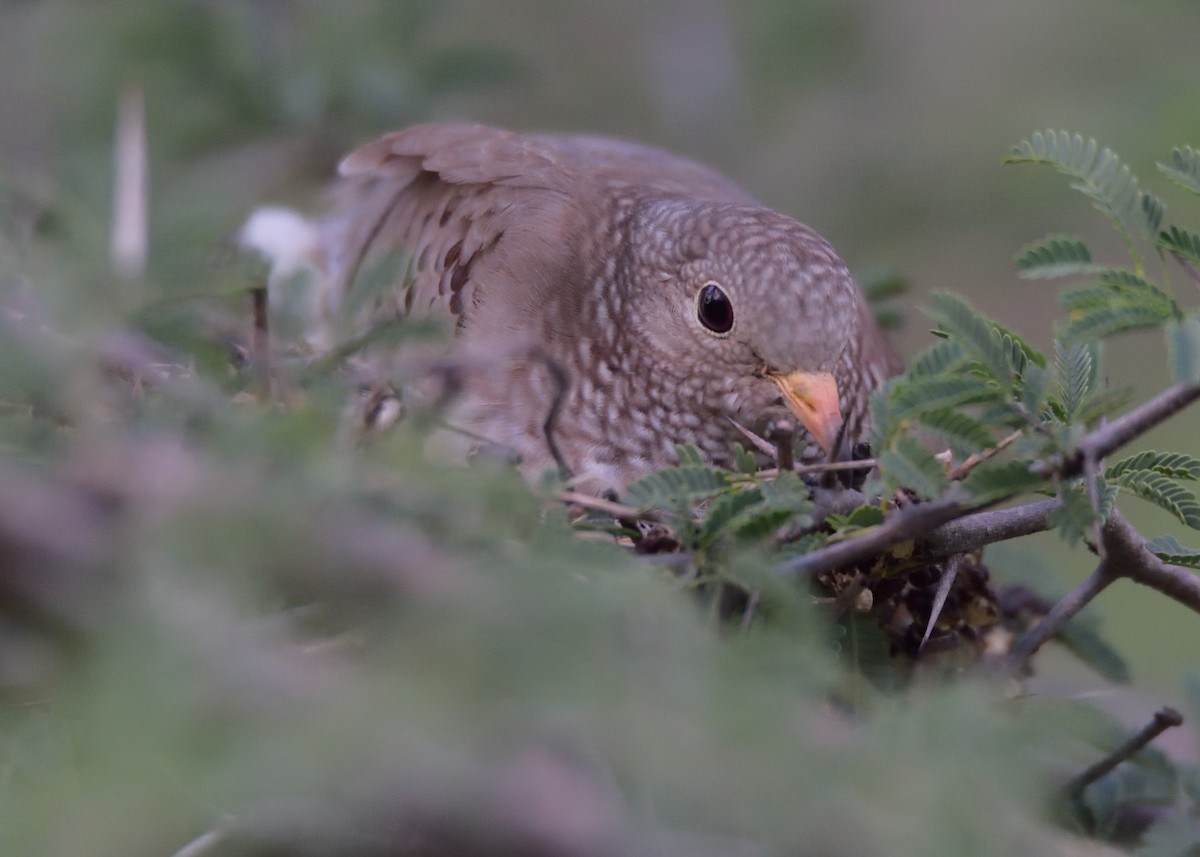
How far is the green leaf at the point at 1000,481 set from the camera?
5.32 feet

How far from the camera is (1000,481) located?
1623 millimetres

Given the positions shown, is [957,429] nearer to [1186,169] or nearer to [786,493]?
[786,493]

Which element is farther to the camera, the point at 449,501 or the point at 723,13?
the point at 723,13

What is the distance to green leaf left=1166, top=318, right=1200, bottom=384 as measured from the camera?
153 centimetres

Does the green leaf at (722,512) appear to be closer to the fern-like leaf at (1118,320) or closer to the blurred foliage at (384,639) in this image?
the blurred foliage at (384,639)

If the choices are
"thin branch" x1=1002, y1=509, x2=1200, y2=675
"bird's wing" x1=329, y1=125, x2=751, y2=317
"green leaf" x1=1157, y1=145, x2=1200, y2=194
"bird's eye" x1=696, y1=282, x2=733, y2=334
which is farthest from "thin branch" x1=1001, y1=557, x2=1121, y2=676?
"bird's wing" x1=329, y1=125, x2=751, y2=317

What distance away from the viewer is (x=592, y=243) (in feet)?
10.1

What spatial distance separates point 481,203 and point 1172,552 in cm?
177

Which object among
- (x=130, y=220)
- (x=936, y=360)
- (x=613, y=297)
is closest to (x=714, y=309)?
(x=613, y=297)

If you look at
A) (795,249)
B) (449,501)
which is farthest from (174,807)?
(795,249)

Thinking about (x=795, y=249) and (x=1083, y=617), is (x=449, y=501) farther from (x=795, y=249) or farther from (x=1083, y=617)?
(x=1083, y=617)

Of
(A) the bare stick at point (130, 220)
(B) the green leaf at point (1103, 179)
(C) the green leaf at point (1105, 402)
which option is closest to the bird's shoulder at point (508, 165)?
(A) the bare stick at point (130, 220)

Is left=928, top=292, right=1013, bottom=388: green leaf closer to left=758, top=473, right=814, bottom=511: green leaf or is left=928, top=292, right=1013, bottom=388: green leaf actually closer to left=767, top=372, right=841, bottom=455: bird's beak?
left=758, top=473, right=814, bottom=511: green leaf

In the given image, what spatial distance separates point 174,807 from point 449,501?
17.6 inches
